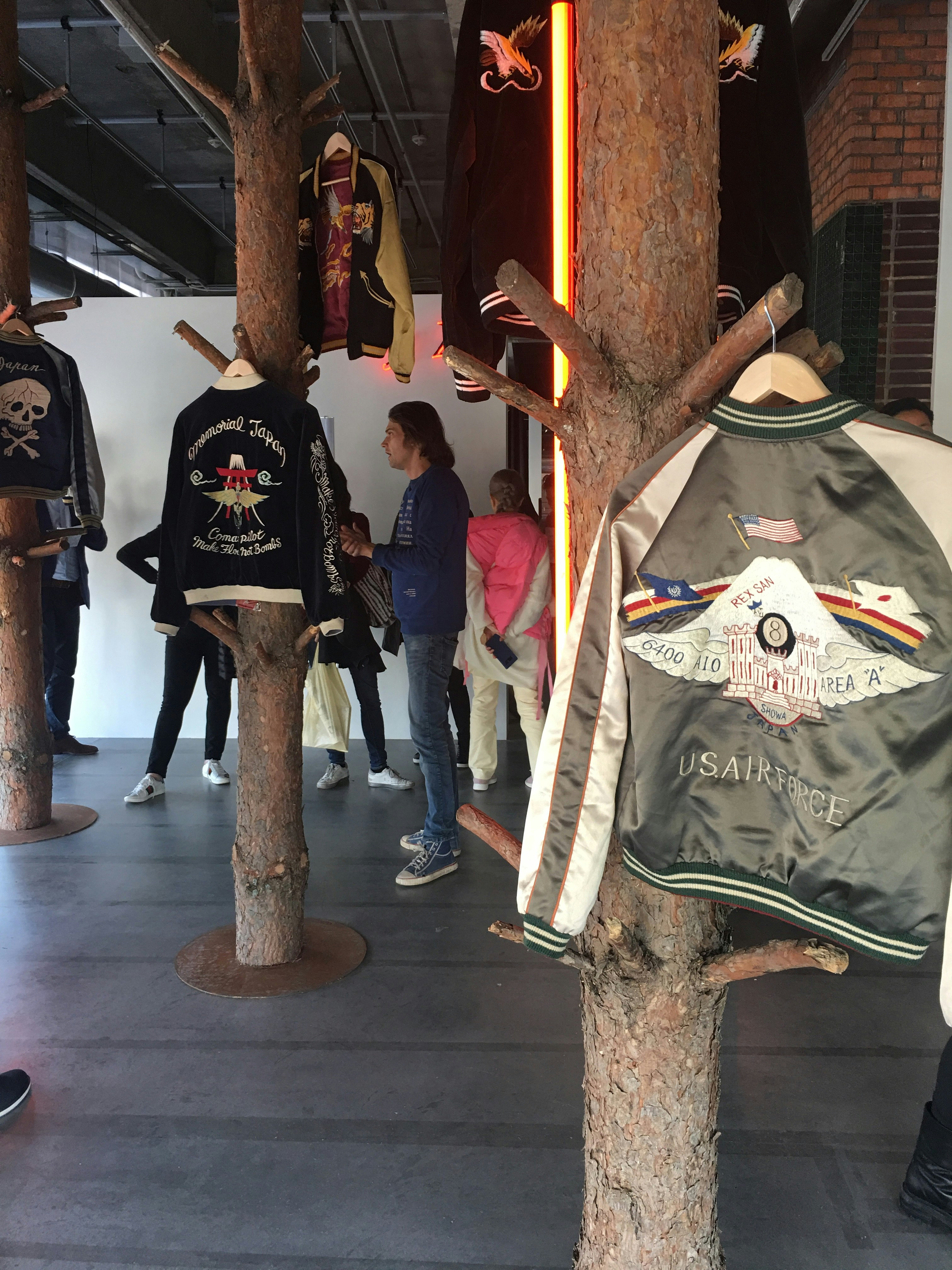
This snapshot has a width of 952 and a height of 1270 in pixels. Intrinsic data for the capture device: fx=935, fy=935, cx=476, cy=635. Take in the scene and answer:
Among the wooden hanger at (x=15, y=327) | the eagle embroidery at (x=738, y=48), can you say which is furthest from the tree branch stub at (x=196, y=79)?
the wooden hanger at (x=15, y=327)

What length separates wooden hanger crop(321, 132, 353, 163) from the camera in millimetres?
3061

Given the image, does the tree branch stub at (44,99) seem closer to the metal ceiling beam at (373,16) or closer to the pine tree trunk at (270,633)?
the pine tree trunk at (270,633)

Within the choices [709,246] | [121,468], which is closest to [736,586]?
[709,246]

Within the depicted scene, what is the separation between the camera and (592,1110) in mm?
1412

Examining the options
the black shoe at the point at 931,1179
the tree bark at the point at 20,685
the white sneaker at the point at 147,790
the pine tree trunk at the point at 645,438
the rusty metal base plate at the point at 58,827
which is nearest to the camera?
the pine tree trunk at the point at 645,438

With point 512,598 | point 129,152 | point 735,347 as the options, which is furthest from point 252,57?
point 129,152

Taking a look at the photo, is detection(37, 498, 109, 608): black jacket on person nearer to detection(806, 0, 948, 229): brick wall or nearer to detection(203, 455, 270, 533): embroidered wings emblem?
detection(203, 455, 270, 533): embroidered wings emblem

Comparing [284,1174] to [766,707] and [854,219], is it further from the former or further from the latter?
[854,219]

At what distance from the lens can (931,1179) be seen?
1706mm

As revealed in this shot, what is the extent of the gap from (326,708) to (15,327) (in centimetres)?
211

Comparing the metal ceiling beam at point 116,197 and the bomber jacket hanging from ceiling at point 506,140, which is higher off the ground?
the metal ceiling beam at point 116,197

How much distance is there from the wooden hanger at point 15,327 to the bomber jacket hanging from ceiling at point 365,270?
1351 millimetres

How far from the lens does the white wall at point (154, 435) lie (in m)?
5.23

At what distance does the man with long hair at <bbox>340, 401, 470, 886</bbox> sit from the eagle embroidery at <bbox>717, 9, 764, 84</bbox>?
61.1 inches
